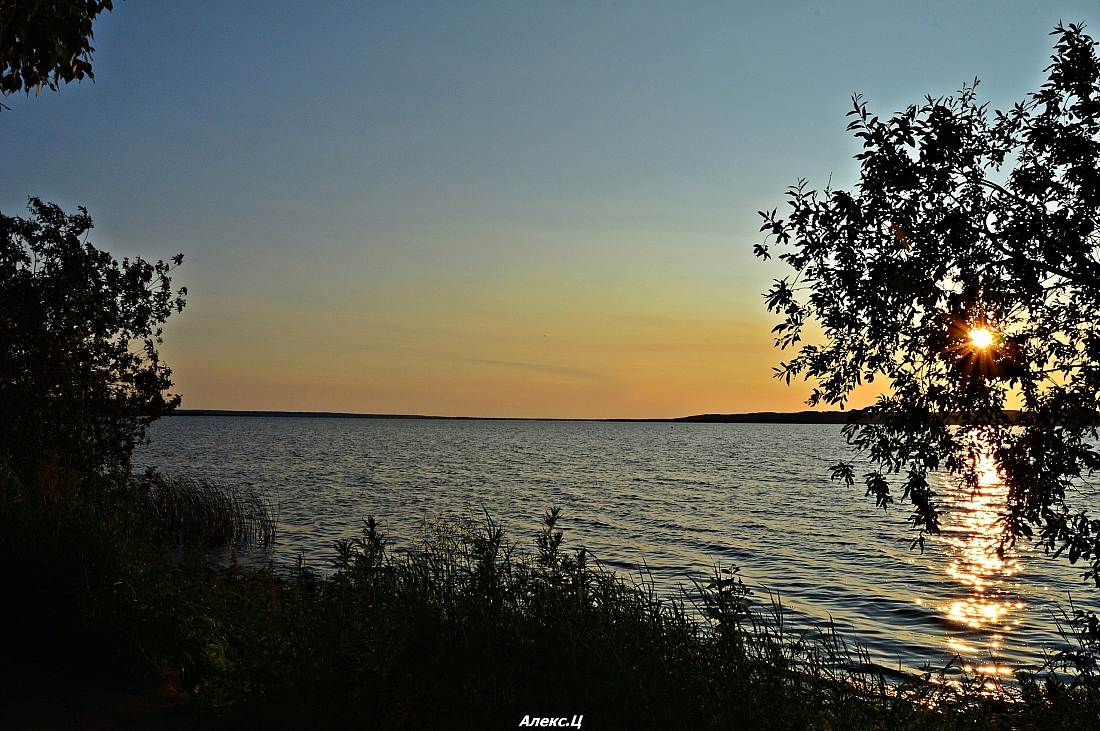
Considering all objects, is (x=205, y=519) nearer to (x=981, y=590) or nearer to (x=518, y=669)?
(x=518, y=669)

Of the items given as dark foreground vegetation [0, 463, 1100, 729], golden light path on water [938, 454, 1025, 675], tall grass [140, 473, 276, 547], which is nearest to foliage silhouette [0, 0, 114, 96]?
dark foreground vegetation [0, 463, 1100, 729]

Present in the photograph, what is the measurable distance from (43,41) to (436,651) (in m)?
7.05

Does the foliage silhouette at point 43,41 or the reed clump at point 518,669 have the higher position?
the foliage silhouette at point 43,41

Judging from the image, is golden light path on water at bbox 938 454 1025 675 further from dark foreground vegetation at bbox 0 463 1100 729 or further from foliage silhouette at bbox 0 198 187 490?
foliage silhouette at bbox 0 198 187 490

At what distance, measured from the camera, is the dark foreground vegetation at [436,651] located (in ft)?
21.5

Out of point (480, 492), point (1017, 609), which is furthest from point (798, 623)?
point (480, 492)

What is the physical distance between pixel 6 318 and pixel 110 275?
2679 millimetres

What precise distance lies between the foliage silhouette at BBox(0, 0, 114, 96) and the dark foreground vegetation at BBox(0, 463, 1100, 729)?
5178mm

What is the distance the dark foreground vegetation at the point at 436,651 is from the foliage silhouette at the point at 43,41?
5.18m

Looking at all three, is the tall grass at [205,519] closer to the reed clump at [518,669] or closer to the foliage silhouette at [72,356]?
the foliage silhouette at [72,356]

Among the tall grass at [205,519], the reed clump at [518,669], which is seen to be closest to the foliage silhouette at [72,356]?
the tall grass at [205,519]

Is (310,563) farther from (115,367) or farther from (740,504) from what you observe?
(740,504)

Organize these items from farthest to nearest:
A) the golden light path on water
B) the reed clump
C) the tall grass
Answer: the tall grass, the golden light path on water, the reed clump

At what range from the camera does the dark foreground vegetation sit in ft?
21.5
